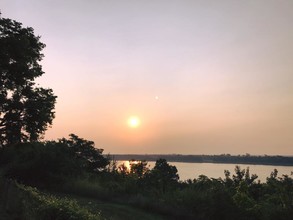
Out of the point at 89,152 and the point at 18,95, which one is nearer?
the point at 18,95

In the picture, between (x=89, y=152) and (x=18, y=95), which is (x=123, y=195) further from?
(x=89, y=152)

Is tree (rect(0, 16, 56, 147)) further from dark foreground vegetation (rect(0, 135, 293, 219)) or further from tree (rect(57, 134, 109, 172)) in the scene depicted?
tree (rect(57, 134, 109, 172))

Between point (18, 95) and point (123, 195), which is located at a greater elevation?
point (18, 95)

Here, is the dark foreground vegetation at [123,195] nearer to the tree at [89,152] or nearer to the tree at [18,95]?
the tree at [18,95]

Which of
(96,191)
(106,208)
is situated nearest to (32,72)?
(96,191)

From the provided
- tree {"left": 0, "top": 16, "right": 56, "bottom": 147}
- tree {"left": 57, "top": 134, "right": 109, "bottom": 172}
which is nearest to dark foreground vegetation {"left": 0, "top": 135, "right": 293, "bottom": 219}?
tree {"left": 0, "top": 16, "right": 56, "bottom": 147}

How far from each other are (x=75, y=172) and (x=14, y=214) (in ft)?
38.8

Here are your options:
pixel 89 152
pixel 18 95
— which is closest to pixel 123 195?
pixel 18 95

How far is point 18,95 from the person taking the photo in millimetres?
32188

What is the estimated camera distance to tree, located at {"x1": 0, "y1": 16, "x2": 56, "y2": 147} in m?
31.8

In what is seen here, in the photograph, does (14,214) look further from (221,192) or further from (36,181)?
(221,192)

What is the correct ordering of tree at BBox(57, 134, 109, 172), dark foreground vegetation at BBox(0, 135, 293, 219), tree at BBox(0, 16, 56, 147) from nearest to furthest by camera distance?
1. dark foreground vegetation at BBox(0, 135, 293, 219)
2. tree at BBox(0, 16, 56, 147)
3. tree at BBox(57, 134, 109, 172)

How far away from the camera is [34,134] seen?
32.5m

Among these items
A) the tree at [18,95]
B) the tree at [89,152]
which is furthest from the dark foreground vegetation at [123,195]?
the tree at [89,152]
